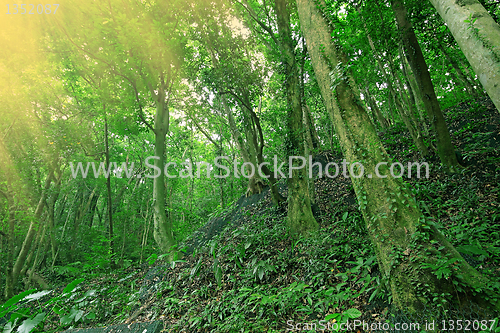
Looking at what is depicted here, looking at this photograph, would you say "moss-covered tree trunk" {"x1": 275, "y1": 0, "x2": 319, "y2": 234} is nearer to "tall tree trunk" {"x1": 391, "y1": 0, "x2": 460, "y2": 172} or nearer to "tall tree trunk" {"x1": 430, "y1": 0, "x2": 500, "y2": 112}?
"tall tree trunk" {"x1": 391, "y1": 0, "x2": 460, "y2": 172}

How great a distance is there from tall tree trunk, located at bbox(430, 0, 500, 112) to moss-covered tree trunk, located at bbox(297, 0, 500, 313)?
1059 mm

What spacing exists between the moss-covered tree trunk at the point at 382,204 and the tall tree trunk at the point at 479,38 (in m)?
1.06

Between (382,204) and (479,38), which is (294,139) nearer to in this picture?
(382,204)

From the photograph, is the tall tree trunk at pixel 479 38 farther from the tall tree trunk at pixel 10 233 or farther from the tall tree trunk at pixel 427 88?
the tall tree trunk at pixel 10 233

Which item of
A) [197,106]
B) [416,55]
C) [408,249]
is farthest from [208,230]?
[416,55]

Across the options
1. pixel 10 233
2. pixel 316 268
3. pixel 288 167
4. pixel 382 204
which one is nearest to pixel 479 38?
pixel 382 204

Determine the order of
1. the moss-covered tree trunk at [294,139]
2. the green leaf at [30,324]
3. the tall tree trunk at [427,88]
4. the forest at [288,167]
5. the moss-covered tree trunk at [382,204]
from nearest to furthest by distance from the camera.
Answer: the moss-covered tree trunk at [382,204] → the forest at [288,167] → the green leaf at [30,324] → the moss-covered tree trunk at [294,139] → the tall tree trunk at [427,88]

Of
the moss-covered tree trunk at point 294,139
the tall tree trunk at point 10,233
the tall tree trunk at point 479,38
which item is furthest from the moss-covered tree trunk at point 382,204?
the tall tree trunk at point 10,233

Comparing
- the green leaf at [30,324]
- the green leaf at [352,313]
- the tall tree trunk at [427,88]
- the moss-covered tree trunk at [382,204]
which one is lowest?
the green leaf at [30,324]

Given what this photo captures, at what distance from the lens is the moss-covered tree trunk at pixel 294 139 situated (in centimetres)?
476

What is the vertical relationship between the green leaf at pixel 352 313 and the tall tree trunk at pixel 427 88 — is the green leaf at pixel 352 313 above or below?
below

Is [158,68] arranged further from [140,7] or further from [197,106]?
[197,106]

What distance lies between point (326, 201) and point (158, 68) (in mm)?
7044

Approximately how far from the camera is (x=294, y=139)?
5.01m
